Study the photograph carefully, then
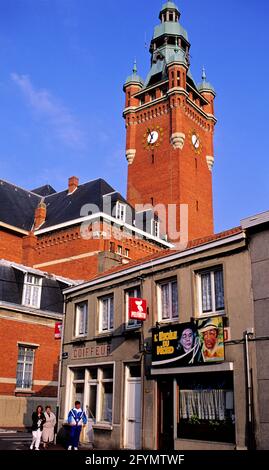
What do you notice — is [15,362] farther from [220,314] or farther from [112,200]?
[112,200]

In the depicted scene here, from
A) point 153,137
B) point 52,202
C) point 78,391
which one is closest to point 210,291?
point 78,391

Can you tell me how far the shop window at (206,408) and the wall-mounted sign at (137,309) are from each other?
2375 millimetres

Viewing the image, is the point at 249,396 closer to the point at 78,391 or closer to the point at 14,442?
the point at 78,391

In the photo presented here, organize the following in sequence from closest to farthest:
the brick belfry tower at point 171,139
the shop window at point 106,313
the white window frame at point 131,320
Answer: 1. the white window frame at point 131,320
2. the shop window at point 106,313
3. the brick belfry tower at point 171,139

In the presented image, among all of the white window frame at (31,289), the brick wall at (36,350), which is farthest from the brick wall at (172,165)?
the brick wall at (36,350)

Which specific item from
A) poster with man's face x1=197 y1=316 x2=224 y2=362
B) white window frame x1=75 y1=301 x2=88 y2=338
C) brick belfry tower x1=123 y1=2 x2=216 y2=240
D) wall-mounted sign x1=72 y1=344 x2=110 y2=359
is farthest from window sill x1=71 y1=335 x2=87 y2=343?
brick belfry tower x1=123 y1=2 x2=216 y2=240

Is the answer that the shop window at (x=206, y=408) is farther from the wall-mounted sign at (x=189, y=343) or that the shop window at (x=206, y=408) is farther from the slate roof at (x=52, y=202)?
the slate roof at (x=52, y=202)

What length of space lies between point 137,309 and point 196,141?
42125 mm

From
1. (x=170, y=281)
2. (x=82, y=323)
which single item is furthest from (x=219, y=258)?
(x=82, y=323)

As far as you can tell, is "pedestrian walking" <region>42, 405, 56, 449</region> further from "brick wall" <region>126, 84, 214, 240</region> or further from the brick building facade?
"brick wall" <region>126, 84, 214, 240</region>

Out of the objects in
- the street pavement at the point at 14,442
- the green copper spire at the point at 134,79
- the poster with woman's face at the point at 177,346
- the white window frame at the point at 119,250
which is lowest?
the street pavement at the point at 14,442

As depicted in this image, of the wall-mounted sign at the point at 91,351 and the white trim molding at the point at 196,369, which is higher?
the wall-mounted sign at the point at 91,351

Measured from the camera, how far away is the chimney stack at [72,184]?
45.0m
